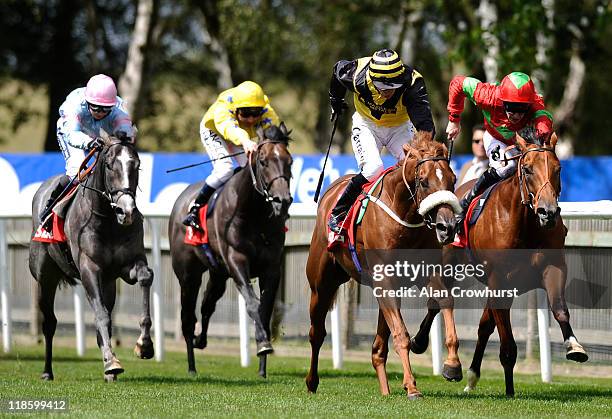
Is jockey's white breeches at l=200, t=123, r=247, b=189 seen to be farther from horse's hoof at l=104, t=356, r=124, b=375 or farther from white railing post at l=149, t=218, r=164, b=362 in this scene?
horse's hoof at l=104, t=356, r=124, b=375

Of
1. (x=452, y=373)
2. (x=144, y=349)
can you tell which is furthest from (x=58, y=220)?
(x=452, y=373)

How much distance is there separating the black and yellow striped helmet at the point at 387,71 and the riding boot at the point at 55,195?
3.20 metres

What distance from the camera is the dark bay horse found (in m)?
9.57

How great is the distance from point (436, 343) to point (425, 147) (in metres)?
3.14

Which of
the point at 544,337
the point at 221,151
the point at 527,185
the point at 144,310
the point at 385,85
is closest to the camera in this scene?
the point at 527,185

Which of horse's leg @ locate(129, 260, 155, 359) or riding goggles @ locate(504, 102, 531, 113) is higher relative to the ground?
riding goggles @ locate(504, 102, 531, 113)

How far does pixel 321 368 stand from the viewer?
1209 centimetres

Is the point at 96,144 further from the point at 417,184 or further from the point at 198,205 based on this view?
the point at 417,184

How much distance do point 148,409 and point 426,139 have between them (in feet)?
8.63

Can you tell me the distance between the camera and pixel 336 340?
39.4 feet

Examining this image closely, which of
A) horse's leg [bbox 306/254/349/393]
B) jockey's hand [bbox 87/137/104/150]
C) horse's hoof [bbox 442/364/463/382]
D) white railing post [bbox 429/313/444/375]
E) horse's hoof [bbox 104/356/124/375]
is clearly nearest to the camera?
horse's hoof [bbox 442/364/463/382]

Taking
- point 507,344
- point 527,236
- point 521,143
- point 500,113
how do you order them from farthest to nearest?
point 500,113 < point 507,344 < point 527,236 < point 521,143

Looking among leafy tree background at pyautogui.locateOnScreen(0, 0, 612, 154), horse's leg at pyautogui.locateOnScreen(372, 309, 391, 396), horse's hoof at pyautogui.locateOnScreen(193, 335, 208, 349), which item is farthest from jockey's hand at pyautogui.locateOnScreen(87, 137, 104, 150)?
leafy tree background at pyautogui.locateOnScreen(0, 0, 612, 154)

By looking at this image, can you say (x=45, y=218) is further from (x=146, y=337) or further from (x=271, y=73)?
(x=271, y=73)
